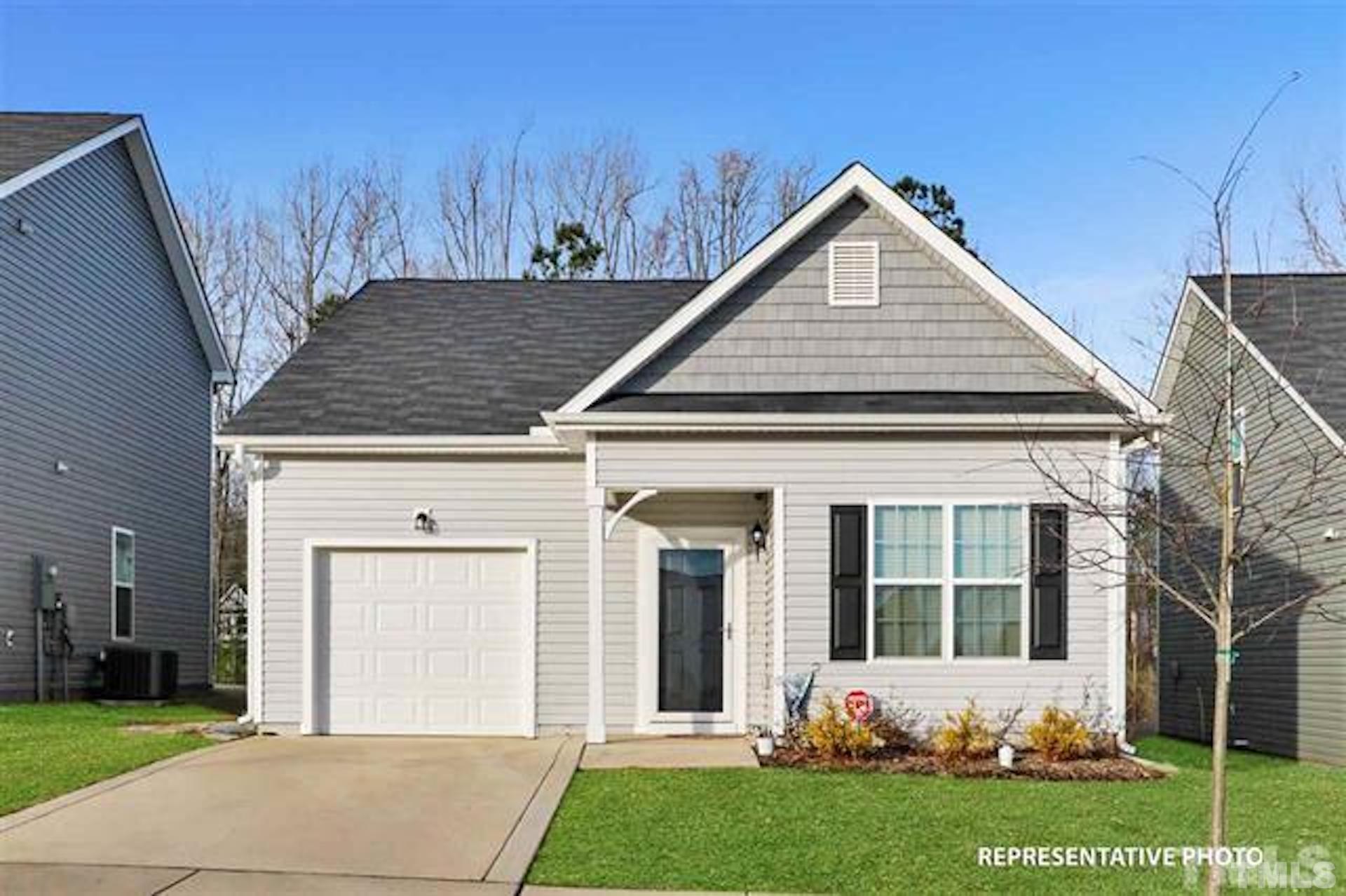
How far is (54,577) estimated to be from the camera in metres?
16.9

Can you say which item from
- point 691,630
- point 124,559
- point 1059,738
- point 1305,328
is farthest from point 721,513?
point 124,559

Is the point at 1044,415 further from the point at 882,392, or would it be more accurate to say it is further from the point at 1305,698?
the point at 1305,698

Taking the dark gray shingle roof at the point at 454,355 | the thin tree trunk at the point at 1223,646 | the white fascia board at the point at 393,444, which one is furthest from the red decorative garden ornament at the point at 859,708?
the thin tree trunk at the point at 1223,646

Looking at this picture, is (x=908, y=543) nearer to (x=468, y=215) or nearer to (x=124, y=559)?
(x=124, y=559)

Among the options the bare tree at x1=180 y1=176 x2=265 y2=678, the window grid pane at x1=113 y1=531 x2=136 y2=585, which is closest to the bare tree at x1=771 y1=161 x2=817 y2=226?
the bare tree at x1=180 y1=176 x2=265 y2=678

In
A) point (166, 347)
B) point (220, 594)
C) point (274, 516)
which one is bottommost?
point (220, 594)

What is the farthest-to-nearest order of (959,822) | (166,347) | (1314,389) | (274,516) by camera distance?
(166,347), (1314,389), (274,516), (959,822)

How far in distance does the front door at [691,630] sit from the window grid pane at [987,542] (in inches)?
98.8

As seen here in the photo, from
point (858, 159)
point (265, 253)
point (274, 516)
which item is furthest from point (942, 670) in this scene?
point (265, 253)

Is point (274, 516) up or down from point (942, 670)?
up

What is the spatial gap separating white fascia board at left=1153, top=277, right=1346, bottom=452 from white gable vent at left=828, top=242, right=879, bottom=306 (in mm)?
2711

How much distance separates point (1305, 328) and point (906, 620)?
689cm

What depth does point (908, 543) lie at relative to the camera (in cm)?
1241

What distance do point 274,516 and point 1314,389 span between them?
10859 millimetres
